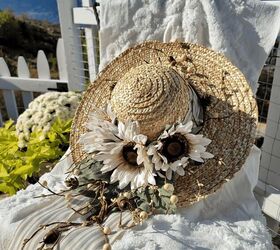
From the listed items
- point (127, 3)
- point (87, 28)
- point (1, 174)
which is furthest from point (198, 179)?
point (87, 28)

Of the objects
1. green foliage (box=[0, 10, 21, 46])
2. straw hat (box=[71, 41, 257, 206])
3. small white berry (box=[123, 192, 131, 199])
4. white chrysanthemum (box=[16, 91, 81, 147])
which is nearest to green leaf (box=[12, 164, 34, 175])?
white chrysanthemum (box=[16, 91, 81, 147])

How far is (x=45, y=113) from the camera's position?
64.1 inches

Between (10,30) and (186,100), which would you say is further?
(10,30)

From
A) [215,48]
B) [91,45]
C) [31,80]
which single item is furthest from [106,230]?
[31,80]

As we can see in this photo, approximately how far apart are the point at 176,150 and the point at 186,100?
0.44ft

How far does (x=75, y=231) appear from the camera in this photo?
0.82 meters

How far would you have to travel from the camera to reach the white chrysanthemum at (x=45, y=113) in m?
1.61

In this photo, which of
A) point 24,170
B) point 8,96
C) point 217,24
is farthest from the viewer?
point 8,96

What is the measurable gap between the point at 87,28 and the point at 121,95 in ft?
3.55

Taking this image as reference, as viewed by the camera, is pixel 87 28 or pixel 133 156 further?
pixel 87 28

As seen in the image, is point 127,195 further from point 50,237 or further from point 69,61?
point 69,61

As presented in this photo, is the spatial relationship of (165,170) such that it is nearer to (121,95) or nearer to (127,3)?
(121,95)

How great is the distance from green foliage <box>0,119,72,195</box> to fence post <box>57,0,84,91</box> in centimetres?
55

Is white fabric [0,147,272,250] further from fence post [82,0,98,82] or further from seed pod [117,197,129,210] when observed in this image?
fence post [82,0,98,82]
